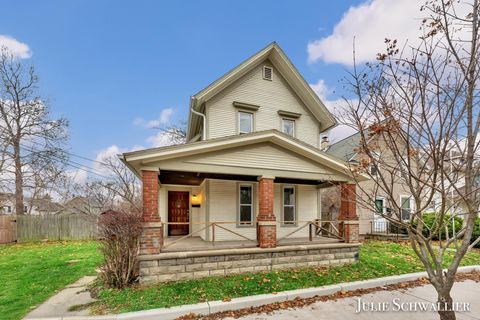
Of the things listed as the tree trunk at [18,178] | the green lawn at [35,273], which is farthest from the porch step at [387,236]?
the tree trunk at [18,178]

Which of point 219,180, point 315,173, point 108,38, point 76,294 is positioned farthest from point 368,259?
point 108,38

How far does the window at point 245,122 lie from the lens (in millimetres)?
11062

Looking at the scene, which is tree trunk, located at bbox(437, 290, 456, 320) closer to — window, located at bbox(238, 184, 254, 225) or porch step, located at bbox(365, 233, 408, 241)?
window, located at bbox(238, 184, 254, 225)

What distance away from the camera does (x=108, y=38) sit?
60.3 feet

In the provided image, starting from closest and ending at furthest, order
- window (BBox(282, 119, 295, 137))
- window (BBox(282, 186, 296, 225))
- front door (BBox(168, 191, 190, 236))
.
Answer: window (BBox(282, 186, 296, 225))
window (BBox(282, 119, 295, 137))
front door (BBox(168, 191, 190, 236))

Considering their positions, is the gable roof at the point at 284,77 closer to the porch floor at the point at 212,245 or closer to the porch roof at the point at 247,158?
the porch roof at the point at 247,158

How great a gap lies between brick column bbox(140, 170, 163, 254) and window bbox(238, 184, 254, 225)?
4.18 metres

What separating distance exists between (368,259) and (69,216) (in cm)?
1692

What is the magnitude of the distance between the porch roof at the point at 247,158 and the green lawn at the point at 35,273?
3741mm

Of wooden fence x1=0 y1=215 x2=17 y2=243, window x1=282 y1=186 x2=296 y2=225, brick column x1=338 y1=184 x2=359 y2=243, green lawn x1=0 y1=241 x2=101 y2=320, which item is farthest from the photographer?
wooden fence x1=0 y1=215 x2=17 y2=243

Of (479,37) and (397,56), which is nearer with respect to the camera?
(479,37)

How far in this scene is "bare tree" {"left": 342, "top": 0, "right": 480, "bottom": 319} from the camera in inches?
118

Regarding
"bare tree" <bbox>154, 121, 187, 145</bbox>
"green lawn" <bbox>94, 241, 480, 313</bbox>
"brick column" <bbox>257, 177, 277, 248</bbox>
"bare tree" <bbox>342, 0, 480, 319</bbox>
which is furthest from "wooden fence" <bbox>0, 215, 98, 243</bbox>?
"bare tree" <bbox>342, 0, 480, 319</bbox>

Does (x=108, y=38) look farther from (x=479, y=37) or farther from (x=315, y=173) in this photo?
(x=479, y=37)
